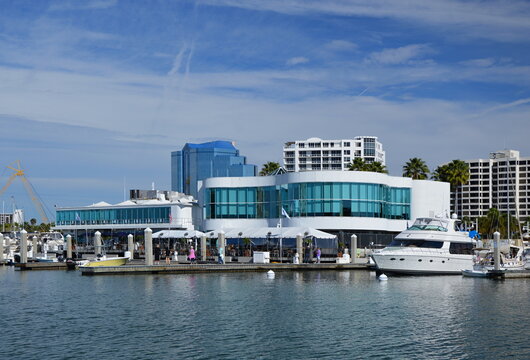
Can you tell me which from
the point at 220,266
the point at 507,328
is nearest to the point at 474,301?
the point at 507,328

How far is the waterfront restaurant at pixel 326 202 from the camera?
3671 inches

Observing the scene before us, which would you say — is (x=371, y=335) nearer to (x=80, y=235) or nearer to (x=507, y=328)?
(x=507, y=328)

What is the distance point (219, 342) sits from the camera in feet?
118

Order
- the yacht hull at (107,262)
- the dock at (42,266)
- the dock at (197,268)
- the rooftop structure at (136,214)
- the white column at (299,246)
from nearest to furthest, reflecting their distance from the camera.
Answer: the dock at (197,268), the yacht hull at (107,262), the white column at (299,246), the dock at (42,266), the rooftop structure at (136,214)

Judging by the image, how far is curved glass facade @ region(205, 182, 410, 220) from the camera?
9331 centimetres

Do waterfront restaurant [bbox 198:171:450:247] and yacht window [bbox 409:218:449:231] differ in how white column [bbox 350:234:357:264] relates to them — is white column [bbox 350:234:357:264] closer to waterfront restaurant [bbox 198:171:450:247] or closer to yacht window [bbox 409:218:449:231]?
yacht window [bbox 409:218:449:231]

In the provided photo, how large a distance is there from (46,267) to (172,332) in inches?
2146

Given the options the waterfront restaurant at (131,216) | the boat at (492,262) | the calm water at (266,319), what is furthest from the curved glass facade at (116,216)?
the boat at (492,262)

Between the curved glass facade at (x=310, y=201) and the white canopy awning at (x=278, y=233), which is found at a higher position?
the curved glass facade at (x=310, y=201)

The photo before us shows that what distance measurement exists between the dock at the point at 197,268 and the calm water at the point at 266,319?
23.3ft

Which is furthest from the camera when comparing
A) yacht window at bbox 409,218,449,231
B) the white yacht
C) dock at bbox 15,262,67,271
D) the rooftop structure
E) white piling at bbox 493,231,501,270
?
the rooftop structure

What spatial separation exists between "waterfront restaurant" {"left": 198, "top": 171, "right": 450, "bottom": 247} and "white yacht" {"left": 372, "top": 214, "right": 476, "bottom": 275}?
15471 mm

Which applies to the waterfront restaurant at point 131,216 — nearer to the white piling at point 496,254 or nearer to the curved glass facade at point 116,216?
the curved glass facade at point 116,216

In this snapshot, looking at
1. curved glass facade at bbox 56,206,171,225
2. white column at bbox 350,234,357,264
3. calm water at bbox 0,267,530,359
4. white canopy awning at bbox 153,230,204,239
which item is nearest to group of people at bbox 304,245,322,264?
white column at bbox 350,234,357,264
